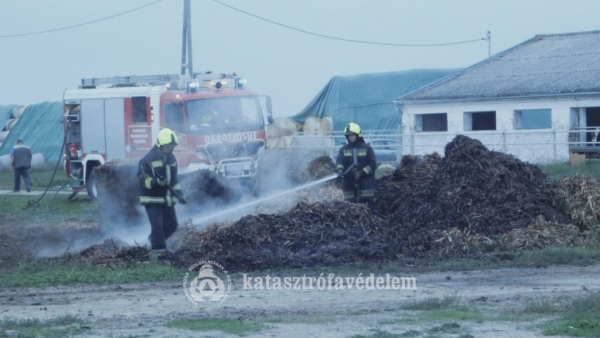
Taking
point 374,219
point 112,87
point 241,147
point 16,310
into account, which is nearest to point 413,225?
point 374,219

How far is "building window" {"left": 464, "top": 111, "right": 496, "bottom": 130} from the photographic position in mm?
31439

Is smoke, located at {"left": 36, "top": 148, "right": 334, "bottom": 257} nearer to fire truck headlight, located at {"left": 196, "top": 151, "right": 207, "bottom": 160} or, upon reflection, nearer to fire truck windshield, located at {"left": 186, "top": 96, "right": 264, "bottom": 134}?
fire truck headlight, located at {"left": 196, "top": 151, "right": 207, "bottom": 160}

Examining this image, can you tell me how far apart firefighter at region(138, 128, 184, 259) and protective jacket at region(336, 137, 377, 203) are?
3102 mm

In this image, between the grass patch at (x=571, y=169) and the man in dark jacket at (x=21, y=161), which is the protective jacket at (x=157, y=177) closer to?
the grass patch at (x=571, y=169)

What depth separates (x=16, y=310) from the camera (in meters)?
8.49

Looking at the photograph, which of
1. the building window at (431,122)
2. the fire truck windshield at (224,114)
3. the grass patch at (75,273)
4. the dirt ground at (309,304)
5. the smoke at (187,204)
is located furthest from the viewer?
the building window at (431,122)

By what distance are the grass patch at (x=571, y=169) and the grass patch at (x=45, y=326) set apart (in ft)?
50.9

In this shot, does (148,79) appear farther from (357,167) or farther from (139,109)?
(357,167)

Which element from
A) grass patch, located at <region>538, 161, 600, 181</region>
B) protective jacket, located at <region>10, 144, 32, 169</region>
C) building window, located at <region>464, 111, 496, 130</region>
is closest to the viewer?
grass patch, located at <region>538, 161, 600, 181</region>

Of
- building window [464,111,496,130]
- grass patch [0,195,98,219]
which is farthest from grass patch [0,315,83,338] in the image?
building window [464,111,496,130]

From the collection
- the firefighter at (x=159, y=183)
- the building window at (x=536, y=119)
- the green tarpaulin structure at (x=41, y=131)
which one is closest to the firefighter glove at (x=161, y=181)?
the firefighter at (x=159, y=183)

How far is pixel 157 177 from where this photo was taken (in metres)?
11.7

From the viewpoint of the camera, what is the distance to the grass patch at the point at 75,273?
33.3ft

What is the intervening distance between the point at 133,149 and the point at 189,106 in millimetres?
2309
